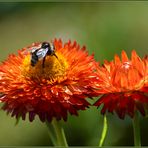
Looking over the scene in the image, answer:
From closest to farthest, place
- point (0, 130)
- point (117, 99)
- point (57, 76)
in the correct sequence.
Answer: point (117, 99)
point (57, 76)
point (0, 130)

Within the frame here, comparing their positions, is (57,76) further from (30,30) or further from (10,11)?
(10,11)

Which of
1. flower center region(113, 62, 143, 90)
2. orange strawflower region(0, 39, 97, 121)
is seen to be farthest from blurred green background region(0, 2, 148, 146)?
flower center region(113, 62, 143, 90)

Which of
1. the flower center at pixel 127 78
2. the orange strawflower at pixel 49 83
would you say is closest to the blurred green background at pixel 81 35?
the orange strawflower at pixel 49 83

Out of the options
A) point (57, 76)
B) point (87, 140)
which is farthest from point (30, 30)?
point (57, 76)

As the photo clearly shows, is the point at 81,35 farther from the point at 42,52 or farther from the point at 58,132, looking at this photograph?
the point at 58,132

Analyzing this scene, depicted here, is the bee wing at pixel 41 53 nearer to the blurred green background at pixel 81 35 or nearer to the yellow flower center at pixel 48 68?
the yellow flower center at pixel 48 68

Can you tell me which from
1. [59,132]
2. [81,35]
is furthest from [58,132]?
[81,35]
